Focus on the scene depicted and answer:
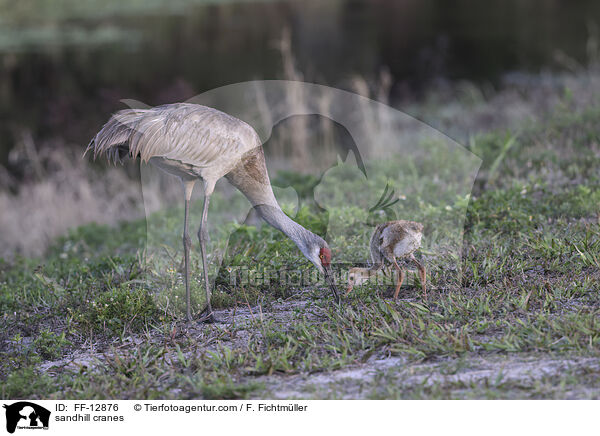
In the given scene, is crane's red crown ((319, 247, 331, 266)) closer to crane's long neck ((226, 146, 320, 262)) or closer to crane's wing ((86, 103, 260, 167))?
crane's long neck ((226, 146, 320, 262))

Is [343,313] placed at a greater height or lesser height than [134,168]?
greater

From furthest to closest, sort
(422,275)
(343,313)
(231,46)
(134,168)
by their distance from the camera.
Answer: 1. (231,46)
2. (134,168)
3. (422,275)
4. (343,313)

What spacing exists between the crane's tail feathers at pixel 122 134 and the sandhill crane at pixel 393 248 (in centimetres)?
191

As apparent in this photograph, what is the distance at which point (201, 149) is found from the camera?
5012 millimetres

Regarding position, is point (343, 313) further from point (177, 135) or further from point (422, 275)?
point (177, 135)

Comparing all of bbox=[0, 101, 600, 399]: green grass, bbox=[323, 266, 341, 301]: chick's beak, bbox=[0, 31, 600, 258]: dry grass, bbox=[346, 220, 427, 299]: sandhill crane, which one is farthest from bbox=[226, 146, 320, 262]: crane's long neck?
bbox=[0, 31, 600, 258]: dry grass

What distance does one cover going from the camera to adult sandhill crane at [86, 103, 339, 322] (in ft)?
16.3

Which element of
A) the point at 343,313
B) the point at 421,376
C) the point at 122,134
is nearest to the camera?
the point at 421,376

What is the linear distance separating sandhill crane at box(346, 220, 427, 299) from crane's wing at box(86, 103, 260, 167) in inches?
50.7

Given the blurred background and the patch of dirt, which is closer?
the patch of dirt

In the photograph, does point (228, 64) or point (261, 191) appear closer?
point (261, 191)

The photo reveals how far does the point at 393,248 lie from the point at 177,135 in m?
1.84

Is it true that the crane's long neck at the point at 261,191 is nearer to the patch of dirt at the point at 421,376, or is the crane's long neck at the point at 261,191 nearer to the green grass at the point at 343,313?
the green grass at the point at 343,313

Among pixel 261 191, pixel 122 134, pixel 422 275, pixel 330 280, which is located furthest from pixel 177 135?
pixel 422 275
